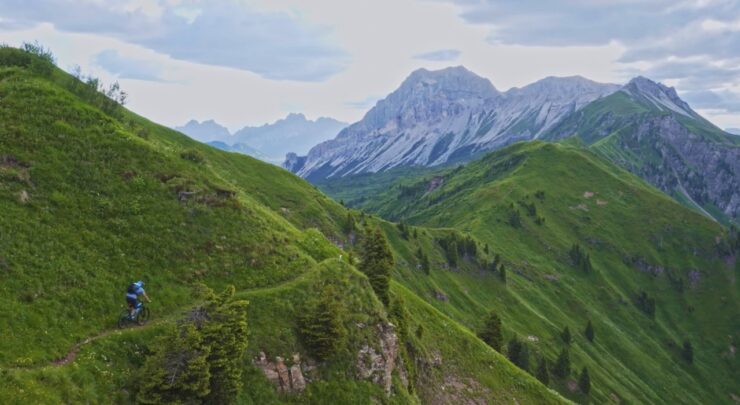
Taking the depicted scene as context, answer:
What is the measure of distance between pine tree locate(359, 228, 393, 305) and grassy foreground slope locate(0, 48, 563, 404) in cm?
608

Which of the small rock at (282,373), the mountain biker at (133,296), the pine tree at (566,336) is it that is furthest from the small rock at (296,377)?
the pine tree at (566,336)

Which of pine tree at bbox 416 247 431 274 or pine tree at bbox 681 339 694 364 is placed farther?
pine tree at bbox 681 339 694 364

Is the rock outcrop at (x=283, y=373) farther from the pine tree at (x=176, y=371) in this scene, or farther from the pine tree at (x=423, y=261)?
the pine tree at (x=423, y=261)

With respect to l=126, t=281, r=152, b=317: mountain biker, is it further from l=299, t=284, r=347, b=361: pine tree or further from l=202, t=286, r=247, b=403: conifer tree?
l=299, t=284, r=347, b=361: pine tree

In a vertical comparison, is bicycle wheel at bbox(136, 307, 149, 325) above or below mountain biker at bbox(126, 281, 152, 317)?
below

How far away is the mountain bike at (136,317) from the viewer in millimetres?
32344

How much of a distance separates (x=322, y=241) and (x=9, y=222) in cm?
3180

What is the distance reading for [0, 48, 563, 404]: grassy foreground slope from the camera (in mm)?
28875

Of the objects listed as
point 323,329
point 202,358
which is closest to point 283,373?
point 323,329

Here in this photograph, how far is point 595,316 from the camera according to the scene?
18962cm

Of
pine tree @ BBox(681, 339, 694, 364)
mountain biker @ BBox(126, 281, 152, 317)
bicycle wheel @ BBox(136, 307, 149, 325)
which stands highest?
mountain biker @ BBox(126, 281, 152, 317)

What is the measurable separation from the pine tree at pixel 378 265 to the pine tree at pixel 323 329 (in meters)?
17.2

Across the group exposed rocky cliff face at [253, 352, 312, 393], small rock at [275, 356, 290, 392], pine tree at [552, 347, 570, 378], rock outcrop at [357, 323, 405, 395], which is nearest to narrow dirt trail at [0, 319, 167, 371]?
exposed rocky cliff face at [253, 352, 312, 393]

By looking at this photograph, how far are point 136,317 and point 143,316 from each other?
77 cm
